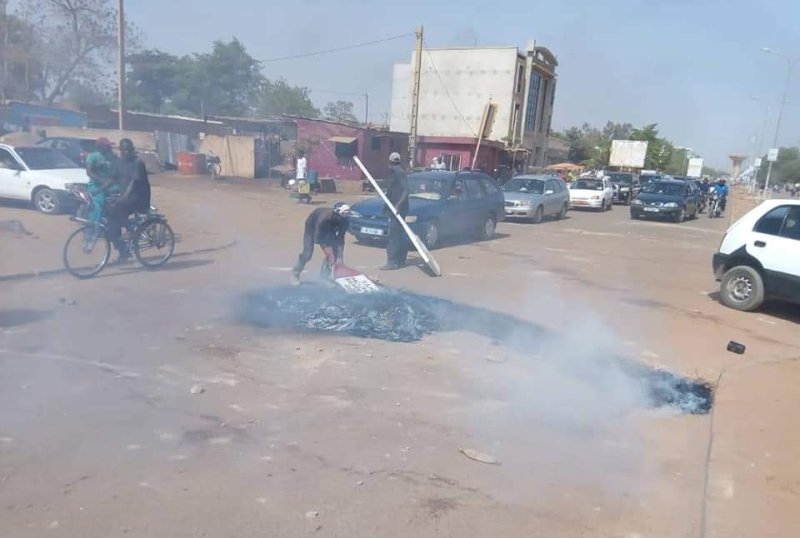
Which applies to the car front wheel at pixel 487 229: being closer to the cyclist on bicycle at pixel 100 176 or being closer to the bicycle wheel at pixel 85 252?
the cyclist on bicycle at pixel 100 176

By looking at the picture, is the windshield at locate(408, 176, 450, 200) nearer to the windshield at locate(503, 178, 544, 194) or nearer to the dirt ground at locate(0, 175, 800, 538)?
the dirt ground at locate(0, 175, 800, 538)

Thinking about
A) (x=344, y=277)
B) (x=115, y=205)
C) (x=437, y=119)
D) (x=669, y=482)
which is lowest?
(x=669, y=482)

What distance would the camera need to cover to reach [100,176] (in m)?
9.35

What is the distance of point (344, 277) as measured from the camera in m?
7.85

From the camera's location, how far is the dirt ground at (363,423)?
136 inches

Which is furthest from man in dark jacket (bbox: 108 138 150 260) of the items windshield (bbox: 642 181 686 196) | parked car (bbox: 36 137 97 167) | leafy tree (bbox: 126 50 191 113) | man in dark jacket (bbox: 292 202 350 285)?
leafy tree (bbox: 126 50 191 113)

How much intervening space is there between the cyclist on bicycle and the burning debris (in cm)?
279

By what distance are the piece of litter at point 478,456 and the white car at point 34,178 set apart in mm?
12574

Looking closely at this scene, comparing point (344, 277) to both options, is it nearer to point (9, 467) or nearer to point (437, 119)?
point (9, 467)

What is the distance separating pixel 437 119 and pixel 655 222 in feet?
74.3

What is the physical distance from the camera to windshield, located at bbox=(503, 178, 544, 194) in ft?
69.9

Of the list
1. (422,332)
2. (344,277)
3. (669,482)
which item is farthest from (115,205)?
(669,482)

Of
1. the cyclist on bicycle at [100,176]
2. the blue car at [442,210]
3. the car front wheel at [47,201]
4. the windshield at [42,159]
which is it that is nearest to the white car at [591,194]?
the blue car at [442,210]

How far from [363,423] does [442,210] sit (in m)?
9.07
